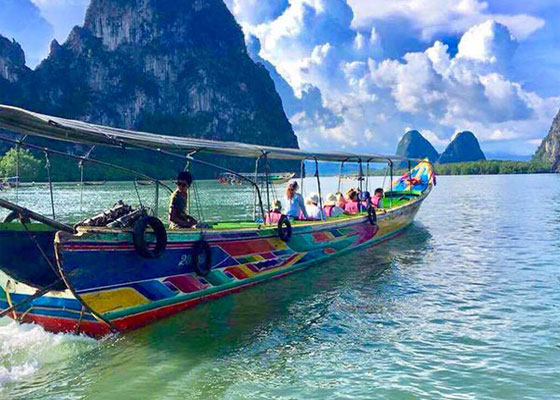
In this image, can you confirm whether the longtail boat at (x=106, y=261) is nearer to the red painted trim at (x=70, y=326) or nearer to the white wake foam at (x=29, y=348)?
the red painted trim at (x=70, y=326)

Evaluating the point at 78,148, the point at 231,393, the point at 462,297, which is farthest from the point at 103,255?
the point at 78,148

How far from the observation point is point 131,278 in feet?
23.9

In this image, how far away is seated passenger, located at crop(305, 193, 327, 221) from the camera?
41.9ft

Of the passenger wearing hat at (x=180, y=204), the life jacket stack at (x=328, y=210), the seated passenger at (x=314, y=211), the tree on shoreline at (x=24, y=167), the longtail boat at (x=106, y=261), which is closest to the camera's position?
the longtail boat at (x=106, y=261)

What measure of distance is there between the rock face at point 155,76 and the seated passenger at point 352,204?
442ft

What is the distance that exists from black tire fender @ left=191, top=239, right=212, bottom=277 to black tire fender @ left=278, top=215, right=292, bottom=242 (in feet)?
7.08

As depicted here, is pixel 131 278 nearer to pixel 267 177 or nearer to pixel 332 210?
pixel 267 177

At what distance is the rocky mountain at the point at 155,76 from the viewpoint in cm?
14075

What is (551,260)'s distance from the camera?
42.6 feet

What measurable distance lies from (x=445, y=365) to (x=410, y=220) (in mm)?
14406

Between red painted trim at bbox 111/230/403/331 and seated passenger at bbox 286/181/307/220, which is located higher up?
seated passenger at bbox 286/181/307/220

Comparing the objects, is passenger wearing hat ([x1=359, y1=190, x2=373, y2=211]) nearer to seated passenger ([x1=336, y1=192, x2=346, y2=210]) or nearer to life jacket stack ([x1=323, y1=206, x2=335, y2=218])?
seated passenger ([x1=336, y1=192, x2=346, y2=210])

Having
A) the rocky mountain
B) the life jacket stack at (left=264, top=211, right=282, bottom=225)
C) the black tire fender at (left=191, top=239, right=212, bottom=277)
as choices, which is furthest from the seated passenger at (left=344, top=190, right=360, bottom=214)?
the rocky mountain

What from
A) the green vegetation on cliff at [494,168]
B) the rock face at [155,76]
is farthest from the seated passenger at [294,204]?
the green vegetation on cliff at [494,168]
